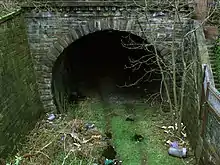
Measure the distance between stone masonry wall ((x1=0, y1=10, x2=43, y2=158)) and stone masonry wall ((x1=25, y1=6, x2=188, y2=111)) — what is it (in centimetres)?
47

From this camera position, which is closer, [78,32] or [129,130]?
[78,32]

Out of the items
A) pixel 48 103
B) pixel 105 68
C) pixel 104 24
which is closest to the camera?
pixel 104 24

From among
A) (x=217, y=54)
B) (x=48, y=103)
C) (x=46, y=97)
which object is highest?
(x=217, y=54)

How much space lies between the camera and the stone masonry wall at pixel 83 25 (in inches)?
420

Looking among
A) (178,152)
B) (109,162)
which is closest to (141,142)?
(178,152)

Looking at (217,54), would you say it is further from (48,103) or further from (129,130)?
(48,103)

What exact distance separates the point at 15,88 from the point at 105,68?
848 cm

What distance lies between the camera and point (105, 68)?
58.5 feet

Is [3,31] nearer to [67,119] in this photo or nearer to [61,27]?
[61,27]

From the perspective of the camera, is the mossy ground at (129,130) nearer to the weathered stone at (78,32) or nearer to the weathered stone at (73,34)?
the weathered stone at (73,34)

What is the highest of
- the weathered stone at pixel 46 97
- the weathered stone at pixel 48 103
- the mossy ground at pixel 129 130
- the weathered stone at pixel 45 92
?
the weathered stone at pixel 45 92

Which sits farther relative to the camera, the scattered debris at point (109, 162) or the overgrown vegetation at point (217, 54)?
the overgrown vegetation at point (217, 54)

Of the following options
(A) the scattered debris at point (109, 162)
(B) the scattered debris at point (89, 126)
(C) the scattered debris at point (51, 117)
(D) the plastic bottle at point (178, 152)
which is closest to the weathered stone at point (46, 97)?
(C) the scattered debris at point (51, 117)

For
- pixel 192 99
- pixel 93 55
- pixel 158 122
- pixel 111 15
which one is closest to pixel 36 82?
pixel 111 15
